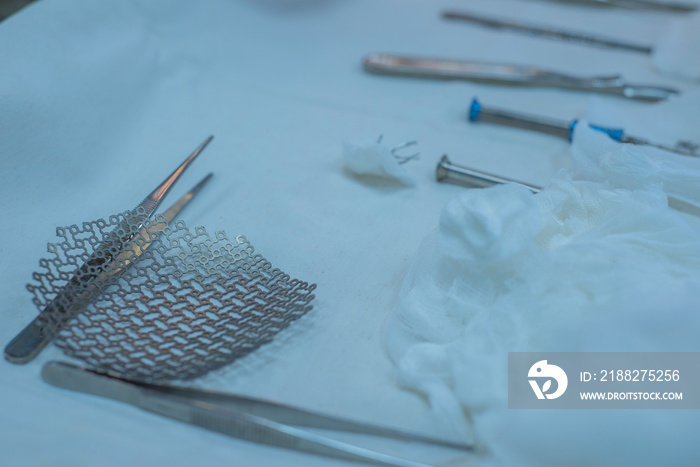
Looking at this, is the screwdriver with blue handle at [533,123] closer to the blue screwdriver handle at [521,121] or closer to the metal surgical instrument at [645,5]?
the blue screwdriver handle at [521,121]

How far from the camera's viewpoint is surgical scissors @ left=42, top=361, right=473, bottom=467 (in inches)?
16.0

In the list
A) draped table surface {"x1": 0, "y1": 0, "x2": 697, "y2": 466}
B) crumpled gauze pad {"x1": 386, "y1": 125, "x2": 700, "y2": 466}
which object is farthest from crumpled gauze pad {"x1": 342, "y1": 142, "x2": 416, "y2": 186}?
crumpled gauze pad {"x1": 386, "y1": 125, "x2": 700, "y2": 466}

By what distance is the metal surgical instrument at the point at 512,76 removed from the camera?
923 mm

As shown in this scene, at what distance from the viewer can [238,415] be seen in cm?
41

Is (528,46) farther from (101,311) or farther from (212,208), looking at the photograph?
(101,311)

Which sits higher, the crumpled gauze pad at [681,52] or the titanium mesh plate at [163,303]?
the crumpled gauze pad at [681,52]

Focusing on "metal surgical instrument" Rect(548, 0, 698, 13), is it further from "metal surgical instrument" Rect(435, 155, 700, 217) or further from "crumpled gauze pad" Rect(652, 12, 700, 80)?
"metal surgical instrument" Rect(435, 155, 700, 217)

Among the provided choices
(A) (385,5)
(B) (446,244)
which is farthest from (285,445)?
(A) (385,5)

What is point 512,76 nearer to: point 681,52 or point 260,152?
point 681,52

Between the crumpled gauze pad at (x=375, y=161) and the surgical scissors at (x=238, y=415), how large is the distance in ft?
1.16

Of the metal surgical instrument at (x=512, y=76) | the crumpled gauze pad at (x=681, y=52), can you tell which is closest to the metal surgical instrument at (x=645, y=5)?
the crumpled gauze pad at (x=681, y=52)

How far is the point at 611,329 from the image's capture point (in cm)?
43

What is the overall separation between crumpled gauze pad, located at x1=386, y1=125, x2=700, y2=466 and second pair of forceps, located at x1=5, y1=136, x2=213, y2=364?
26 centimetres

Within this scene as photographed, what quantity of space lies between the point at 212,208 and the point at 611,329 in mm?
Answer: 435
